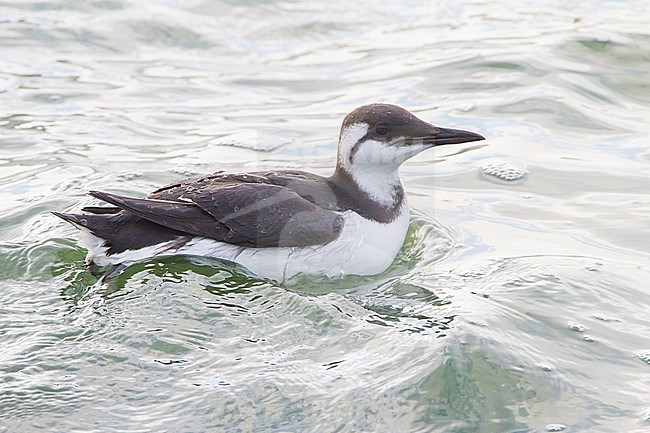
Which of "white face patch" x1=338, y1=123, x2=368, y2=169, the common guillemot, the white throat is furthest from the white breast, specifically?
"white face patch" x1=338, y1=123, x2=368, y2=169

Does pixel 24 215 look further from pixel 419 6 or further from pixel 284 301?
pixel 419 6

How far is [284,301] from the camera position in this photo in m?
5.73

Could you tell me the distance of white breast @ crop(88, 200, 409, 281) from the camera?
5.96m

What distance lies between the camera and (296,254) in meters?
5.96

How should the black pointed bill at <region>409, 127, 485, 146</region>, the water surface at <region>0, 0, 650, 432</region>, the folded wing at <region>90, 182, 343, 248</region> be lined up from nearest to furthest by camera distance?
the water surface at <region>0, 0, 650, 432</region>
the folded wing at <region>90, 182, 343, 248</region>
the black pointed bill at <region>409, 127, 485, 146</region>

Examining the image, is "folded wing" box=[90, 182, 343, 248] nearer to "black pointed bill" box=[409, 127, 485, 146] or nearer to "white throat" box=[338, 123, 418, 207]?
"white throat" box=[338, 123, 418, 207]

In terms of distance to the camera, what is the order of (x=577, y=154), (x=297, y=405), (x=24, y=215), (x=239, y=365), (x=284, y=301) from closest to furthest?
1. (x=297, y=405)
2. (x=239, y=365)
3. (x=284, y=301)
4. (x=24, y=215)
5. (x=577, y=154)

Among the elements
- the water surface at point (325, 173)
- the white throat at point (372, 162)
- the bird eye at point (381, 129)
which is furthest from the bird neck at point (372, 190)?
the water surface at point (325, 173)

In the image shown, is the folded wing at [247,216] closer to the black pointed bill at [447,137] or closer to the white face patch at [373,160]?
the white face patch at [373,160]

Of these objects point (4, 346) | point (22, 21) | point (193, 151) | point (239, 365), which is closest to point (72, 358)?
point (4, 346)

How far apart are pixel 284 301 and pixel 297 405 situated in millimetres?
1048

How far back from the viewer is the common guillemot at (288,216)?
19.5 feet

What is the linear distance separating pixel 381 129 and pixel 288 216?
0.84 m

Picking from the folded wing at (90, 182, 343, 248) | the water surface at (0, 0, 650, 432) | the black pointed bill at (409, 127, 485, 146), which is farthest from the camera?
the black pointed bill at (409, 127, 485, 146)
